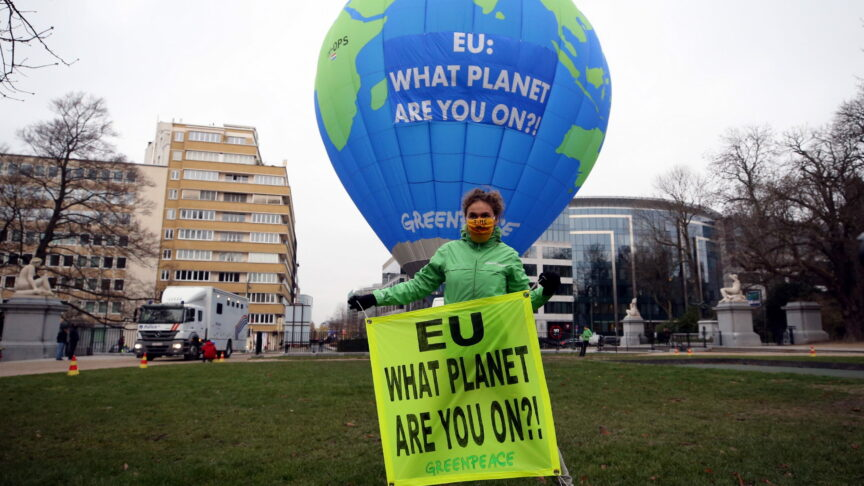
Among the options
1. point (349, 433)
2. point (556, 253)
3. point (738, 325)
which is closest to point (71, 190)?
point (349, 433)

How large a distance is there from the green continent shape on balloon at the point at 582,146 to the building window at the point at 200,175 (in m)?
76.8

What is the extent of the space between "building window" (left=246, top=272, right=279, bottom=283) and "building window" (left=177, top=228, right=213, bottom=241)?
812 cm

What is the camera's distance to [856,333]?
119ft

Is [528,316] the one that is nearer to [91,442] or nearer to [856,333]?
[91,442]

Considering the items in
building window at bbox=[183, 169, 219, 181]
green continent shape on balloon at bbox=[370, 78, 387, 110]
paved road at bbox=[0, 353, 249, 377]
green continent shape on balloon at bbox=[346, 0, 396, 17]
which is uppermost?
building window at bbox=[183, 169, 219, 181]

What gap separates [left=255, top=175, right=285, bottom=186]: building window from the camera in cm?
8619

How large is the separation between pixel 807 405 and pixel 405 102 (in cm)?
1166

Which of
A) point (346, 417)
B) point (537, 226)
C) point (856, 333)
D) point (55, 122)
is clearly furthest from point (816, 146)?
point (55, 122)

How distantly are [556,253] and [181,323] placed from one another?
71.9 m

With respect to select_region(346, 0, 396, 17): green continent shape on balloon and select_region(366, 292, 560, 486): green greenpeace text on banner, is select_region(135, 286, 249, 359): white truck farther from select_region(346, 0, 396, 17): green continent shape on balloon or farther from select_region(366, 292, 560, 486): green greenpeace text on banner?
select_region(366, 292, 560, 486): green greenpeace text on banner

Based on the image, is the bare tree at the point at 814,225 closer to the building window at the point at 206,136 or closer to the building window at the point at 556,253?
the building window at the point at 556,253

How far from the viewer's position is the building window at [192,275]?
262ft

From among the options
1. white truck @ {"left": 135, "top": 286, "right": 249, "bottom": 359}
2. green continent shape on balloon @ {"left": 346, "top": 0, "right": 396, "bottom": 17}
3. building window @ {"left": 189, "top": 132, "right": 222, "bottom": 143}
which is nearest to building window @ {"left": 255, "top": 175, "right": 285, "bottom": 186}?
building window @ {"left": 189, "top": 132, "right": 222, "bottom": 143}

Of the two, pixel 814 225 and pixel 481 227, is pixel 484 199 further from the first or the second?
pixel 814 225
